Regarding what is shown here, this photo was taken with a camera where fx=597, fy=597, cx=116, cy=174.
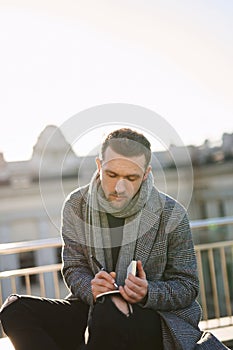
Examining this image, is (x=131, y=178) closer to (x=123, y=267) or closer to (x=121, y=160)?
(x=121, y=160)

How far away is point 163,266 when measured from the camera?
71.9 inches

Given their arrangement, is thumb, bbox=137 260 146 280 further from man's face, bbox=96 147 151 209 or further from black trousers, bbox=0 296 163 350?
man's face, bbox=96 147 151 209

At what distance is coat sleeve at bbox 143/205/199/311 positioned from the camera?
1.72 metres

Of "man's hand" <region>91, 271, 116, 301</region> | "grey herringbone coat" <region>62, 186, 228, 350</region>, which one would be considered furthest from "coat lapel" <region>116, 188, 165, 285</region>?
"man's hand" <region>91, 271, 116, 301</region>

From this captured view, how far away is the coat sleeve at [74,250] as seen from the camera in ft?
6.15

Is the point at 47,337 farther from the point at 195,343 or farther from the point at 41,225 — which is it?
the point at 41,225

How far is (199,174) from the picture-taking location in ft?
55.9

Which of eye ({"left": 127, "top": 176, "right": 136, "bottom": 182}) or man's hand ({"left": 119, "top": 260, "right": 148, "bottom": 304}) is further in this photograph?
eye ({"left": 127, "top": 176, "right": 136, "bottom": 182})

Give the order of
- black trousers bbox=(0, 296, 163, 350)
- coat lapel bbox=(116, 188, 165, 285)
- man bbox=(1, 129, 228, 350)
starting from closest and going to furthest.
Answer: black trousers bbox=(0, 296, 163, 350), man bbox=(1, 129, 228, 350), coat lapel bbox=(116, 188, 165, 285)

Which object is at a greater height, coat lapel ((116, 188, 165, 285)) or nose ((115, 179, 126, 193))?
nose ((115, 179, 126, 193))

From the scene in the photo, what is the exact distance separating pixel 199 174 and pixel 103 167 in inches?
608

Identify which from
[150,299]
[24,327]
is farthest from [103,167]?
[24,327]

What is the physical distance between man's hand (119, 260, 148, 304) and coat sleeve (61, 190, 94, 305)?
0.23 m

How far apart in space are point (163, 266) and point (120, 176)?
0.31 m
